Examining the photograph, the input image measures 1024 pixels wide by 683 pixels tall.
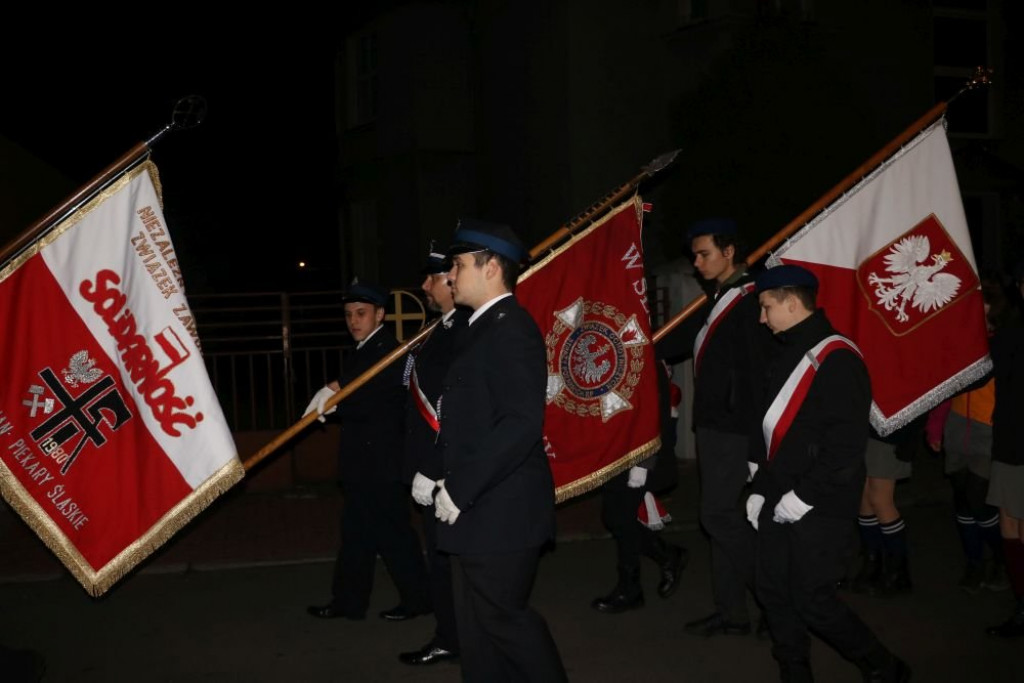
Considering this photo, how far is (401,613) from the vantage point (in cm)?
593

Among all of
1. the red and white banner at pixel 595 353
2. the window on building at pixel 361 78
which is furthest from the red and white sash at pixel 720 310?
the window on building at pixel 361 78

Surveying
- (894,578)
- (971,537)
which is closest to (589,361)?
(894,578)

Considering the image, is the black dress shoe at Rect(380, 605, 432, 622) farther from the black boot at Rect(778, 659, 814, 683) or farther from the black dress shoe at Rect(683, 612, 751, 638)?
the black boot at Rect(778, 659, 814, 683)

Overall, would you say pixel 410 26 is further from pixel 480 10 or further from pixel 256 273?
pixel 256 273

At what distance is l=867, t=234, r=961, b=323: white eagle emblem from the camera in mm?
5578

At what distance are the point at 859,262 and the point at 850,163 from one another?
674 cm

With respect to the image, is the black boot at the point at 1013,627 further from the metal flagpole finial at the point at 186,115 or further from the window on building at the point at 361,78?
the window on building at the point at 361,78

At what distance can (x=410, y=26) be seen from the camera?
641 inches

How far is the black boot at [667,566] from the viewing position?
6.33 meters

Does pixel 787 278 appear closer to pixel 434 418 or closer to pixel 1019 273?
pixel 1019 273

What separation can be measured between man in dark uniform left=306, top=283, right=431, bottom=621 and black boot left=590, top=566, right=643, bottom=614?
3.36 ft

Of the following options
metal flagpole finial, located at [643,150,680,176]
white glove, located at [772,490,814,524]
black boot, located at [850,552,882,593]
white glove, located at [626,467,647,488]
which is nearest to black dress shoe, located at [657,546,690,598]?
white glove, located at [626,467,647,488]

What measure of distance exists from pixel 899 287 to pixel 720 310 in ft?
3.20

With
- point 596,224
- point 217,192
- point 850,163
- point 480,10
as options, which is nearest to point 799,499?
point 596,224
